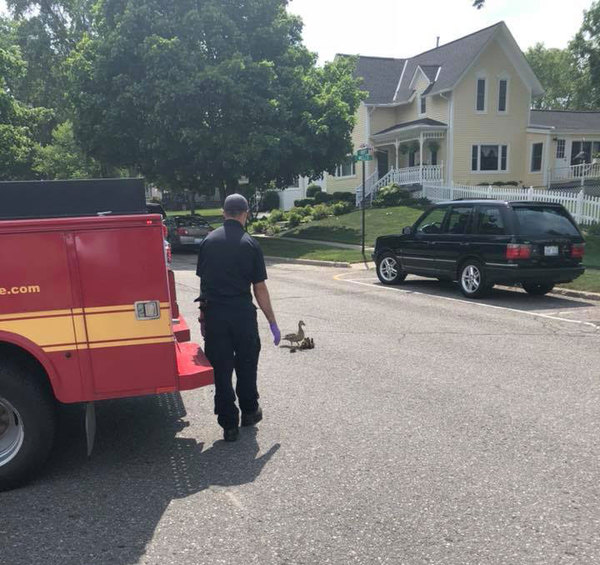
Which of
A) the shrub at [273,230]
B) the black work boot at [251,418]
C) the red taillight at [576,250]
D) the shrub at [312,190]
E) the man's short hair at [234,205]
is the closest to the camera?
the man's short hair at [234,205]

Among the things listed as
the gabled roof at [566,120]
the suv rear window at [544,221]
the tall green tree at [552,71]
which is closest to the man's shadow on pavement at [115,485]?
the suv rear window at [544,221]

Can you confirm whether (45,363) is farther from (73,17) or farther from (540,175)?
(73,17)

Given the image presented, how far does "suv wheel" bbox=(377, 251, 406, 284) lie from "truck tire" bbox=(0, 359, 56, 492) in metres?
9.76

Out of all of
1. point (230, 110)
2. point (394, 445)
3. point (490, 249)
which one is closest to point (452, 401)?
point (394, 445)

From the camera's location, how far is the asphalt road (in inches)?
117

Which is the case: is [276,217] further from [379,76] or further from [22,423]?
[22,423]

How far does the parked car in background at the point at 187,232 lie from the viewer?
21547mm

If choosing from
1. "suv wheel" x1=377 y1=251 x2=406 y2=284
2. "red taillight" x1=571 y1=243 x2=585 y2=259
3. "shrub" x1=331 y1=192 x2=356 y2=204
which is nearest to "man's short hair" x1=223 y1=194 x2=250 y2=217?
"red taillight" x1=571 y1=243 x2=585 y2=259

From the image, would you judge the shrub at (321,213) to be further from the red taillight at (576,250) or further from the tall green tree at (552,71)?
the tall green tree at (552,71)

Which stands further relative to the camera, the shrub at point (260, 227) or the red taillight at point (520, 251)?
the shrub at point (260, 227)

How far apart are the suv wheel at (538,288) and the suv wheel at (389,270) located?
2.65 m

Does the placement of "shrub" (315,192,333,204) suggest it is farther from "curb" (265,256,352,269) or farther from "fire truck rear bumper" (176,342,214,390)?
"fire truck rear bumper" (176,342,214,390)

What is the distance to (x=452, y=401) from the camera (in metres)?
5.09

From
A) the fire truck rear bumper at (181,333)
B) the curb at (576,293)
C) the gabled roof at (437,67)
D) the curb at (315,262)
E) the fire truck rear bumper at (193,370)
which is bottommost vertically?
the curb at (315,262)
